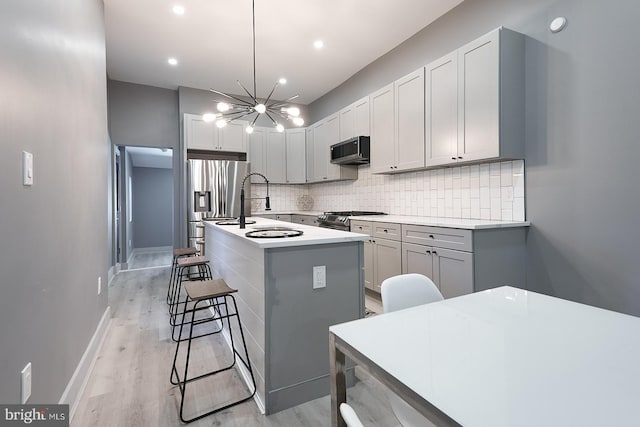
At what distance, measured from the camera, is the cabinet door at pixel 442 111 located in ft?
9.80

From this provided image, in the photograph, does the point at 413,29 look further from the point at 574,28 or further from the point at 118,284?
the point at 118,284

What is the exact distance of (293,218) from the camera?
5648 mm

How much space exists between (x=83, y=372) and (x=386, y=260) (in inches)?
106

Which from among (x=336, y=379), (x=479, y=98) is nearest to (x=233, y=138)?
(x=479, y=98)

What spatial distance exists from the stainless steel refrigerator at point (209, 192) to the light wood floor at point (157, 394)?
7.17 feet

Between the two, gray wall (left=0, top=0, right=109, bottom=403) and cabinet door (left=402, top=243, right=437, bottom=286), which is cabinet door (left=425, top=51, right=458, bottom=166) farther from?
gray wall (left=0, top=0, right=109, bottom=403)

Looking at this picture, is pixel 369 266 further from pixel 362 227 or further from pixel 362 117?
pixel 362 117

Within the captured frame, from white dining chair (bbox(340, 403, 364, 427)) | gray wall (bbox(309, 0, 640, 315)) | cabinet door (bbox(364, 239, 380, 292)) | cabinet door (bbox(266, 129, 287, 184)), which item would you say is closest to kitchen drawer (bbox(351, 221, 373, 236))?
cabinet door (bbox(364, 239, 380, 292))

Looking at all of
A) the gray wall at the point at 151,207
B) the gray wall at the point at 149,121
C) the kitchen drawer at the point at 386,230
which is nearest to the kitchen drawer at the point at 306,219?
the kitchen drawer at the point at 386,230

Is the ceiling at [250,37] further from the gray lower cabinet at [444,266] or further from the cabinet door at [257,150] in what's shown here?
the gray lower cabinet at [444,266]

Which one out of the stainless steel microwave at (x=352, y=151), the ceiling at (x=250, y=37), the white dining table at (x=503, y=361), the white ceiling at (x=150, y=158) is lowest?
the white dining table at (x=503, y=361)

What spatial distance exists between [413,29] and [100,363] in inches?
176

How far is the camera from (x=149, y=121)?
5.25 meters

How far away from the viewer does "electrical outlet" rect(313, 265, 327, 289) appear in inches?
73.7
